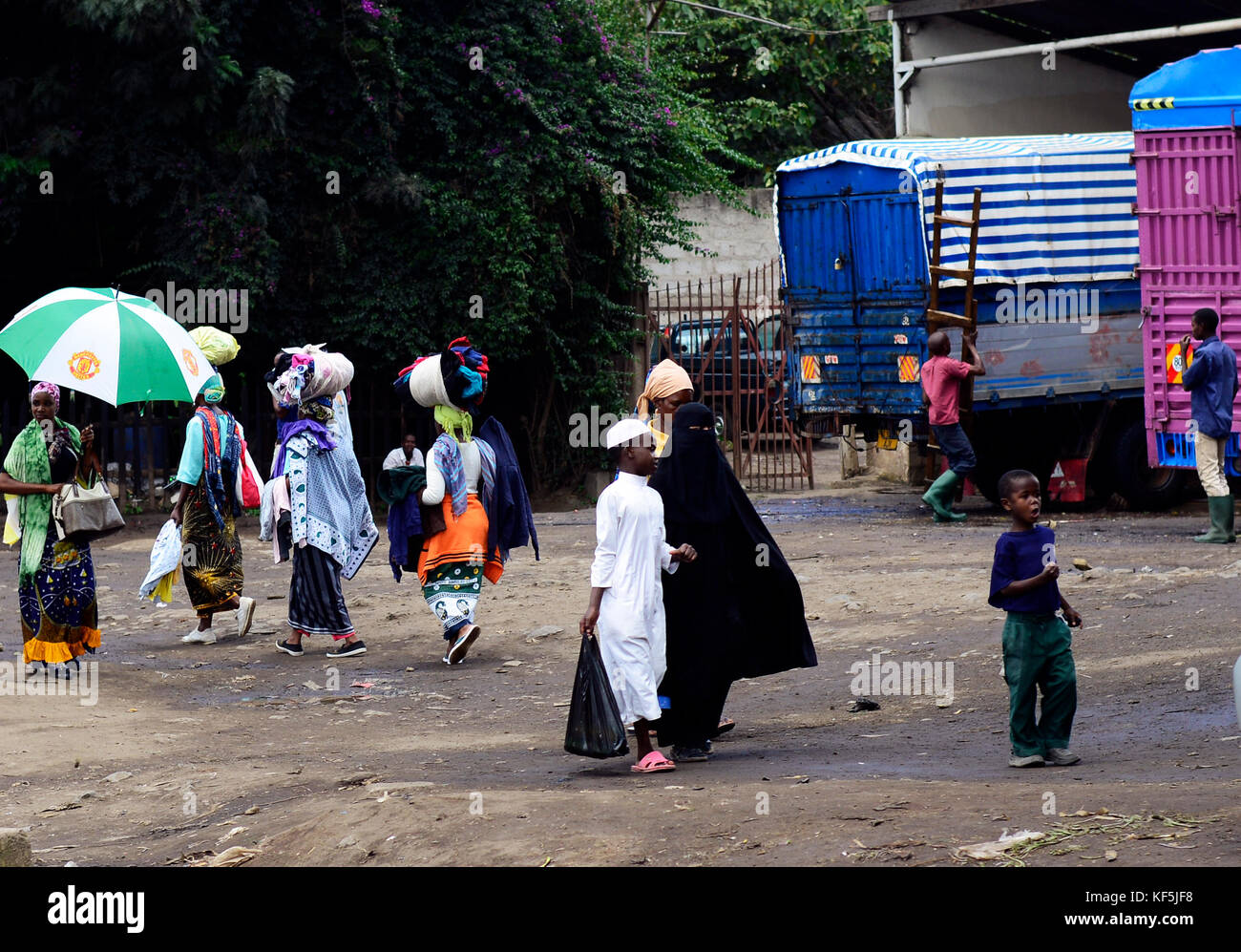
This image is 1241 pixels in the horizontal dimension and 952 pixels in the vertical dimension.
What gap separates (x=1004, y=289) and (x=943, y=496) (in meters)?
2.05

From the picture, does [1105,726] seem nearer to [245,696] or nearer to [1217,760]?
[1217,760]

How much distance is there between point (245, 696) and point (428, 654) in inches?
60.1

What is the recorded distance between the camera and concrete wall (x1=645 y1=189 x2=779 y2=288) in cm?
2619

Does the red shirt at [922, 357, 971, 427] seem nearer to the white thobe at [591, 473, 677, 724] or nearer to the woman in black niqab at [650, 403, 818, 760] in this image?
the woman in black niqab at [650, 403, 818, 760]

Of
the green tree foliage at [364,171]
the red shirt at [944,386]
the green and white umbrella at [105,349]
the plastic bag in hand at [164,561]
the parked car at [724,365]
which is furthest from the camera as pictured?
the parked car at [724,365]

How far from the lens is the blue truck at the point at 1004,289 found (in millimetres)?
15000

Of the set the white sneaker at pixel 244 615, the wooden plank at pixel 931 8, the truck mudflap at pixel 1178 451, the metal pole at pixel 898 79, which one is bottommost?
the white sneaker at pixel 244 615

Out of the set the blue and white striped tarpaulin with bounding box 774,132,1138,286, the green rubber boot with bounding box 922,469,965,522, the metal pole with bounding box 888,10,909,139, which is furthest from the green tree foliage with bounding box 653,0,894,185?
the green rubber boot with bounding box 922,469,965,522

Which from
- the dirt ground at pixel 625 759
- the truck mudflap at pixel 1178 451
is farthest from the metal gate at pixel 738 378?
the dirt ground at pixel 625 759

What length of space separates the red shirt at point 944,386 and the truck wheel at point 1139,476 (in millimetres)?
2086

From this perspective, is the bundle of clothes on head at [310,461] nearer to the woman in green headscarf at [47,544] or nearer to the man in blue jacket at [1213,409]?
the woman in green headscarf at [47,544]

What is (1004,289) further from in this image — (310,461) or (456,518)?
(310,461)

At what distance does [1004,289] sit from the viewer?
1512cm
